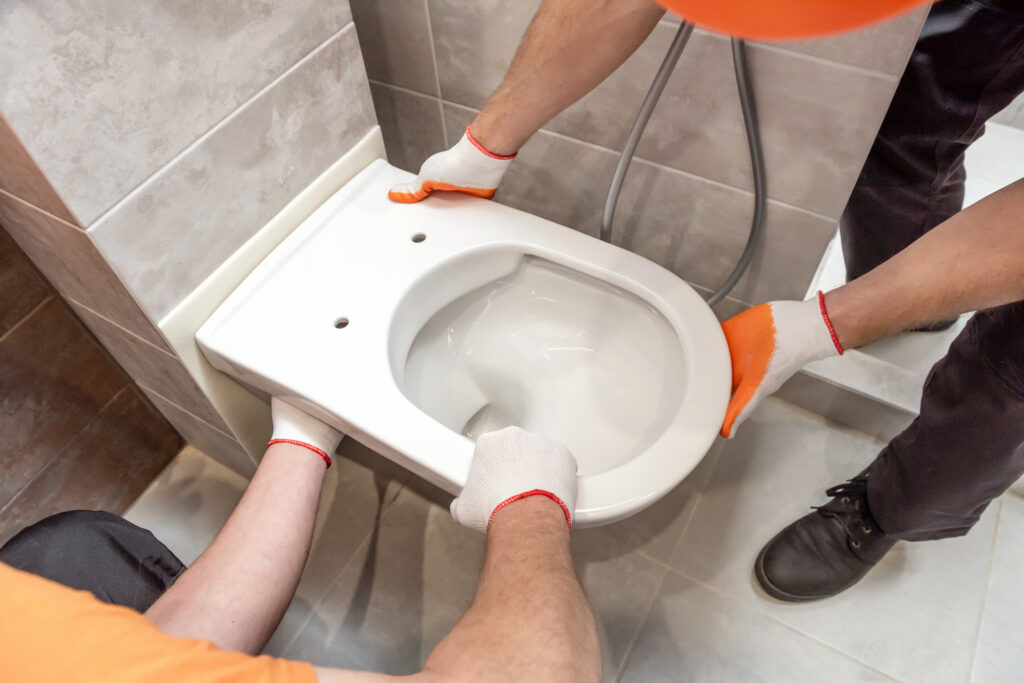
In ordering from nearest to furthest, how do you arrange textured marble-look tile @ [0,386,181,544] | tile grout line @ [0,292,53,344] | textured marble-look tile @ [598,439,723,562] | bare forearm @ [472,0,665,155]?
1. bare forearm @ [472,0,665,155]
2. tile grout line @ [0,292,53,344]
3. textured marble-look tile @ [0,386,181,544]
4. textured marble-look tile @ [598,439,723,562]

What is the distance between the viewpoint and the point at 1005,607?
0.96 meters

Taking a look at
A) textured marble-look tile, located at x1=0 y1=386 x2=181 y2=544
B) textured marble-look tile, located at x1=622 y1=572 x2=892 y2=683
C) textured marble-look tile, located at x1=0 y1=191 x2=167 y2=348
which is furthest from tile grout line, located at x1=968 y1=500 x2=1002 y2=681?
textured marble-look tile, located at x1=0 y1=386 x2=181 y2=544

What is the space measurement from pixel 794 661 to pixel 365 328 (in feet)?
2.45

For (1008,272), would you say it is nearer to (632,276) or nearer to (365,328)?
(632,276)

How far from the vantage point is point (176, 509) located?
41.7 inches

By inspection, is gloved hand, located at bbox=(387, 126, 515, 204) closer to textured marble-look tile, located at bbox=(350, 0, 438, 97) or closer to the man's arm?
textured marble-look tile, located at bbox=(350, 0, 438, 97)

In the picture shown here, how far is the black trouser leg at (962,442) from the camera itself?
67 cm

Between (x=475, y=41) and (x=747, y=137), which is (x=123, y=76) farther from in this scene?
(x=747, y=137)

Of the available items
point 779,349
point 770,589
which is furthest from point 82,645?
point 770,589

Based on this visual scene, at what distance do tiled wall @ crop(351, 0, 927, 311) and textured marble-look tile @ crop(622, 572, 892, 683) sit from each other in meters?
0.46

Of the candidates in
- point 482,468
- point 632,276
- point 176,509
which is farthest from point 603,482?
point 176,509

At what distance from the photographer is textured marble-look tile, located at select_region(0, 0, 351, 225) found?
0.50 metres

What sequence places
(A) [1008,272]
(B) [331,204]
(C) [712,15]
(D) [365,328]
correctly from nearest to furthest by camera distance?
(C) [712,15] < (A) [1008,272] < (D) [365,328] < (B) [331,204]

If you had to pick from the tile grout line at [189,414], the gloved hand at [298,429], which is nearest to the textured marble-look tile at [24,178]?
the gloved hand at [298,429]
